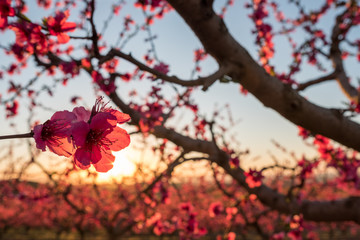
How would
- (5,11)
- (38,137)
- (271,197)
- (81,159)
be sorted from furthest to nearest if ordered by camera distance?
(271,197), (5,11), (81,159), (38,137)

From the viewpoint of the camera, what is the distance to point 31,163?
5.75 m

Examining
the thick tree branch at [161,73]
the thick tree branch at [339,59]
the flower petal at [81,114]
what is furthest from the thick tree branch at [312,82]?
the flower petal at [81,114]

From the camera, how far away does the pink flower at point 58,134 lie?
84 cm

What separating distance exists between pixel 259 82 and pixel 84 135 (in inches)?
51.1

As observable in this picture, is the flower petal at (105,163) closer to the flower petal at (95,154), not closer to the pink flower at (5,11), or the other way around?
the flower petal at (95,154)

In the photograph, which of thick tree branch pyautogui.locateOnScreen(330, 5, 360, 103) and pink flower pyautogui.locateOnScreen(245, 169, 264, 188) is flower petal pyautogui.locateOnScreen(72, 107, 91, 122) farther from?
thick tree branch pyautogui.locateOnScreen(330, 5, 360, 103)

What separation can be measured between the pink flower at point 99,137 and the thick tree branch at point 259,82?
2.95ft

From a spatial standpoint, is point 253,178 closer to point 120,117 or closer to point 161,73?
point 161,73

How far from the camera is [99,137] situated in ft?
3.13

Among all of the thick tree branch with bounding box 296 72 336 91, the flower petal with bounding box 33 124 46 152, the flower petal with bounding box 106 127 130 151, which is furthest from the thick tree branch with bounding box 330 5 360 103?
the flower petal with bounding box 33 124 46 152

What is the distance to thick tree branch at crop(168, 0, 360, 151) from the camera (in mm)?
1614

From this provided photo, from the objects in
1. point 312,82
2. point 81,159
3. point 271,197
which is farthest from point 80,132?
A: point 312,82

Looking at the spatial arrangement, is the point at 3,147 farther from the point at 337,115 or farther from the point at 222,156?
the point at 337,115

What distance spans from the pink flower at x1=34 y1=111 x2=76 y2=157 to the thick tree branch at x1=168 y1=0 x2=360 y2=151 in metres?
0.99
